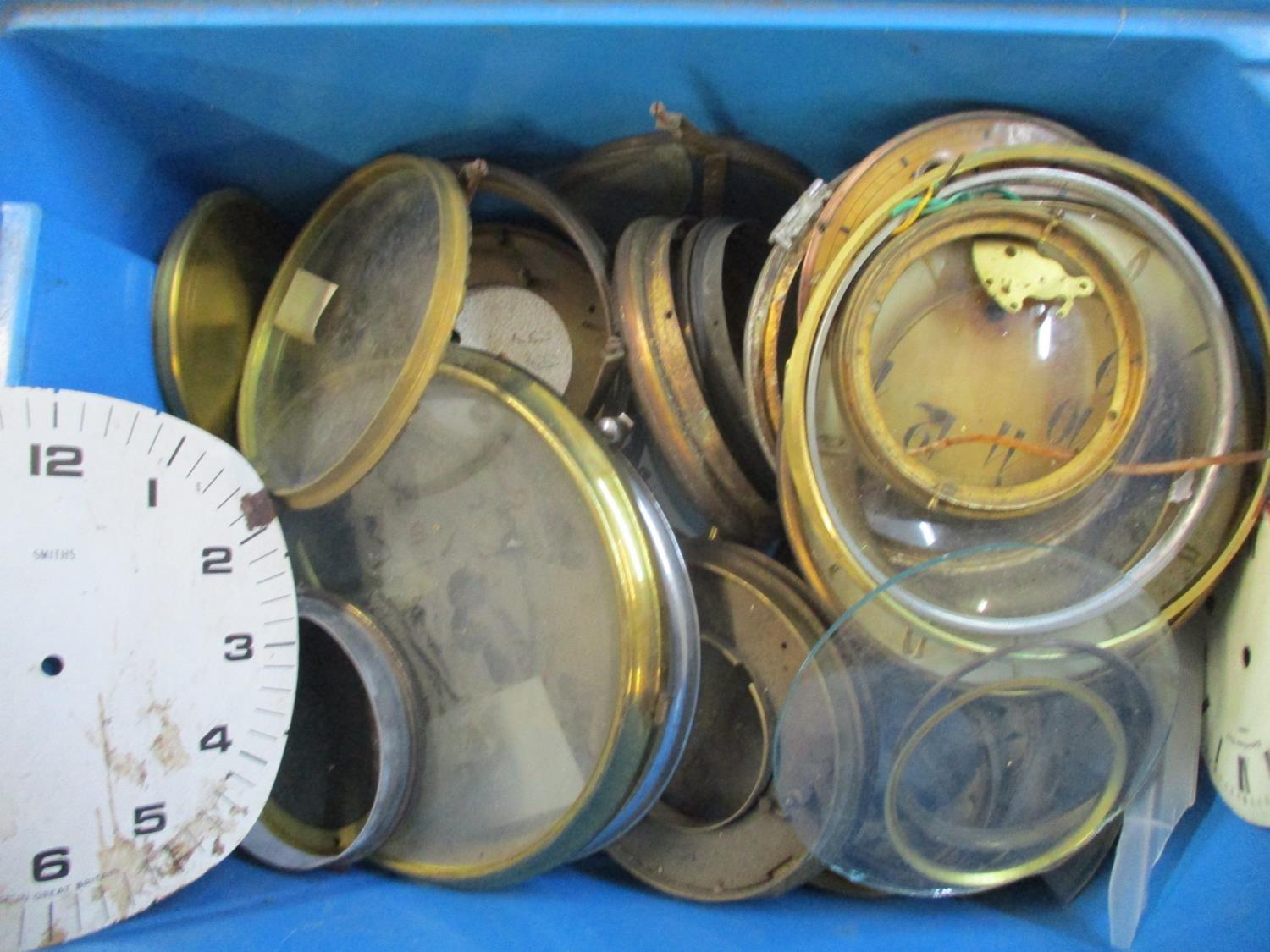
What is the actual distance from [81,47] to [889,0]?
70 centimetres

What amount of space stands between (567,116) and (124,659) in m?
0.64

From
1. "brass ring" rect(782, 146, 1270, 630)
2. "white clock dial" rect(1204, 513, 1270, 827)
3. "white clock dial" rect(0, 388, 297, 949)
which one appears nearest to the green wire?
"brass ring" rect(782, 146, 1270, 630)

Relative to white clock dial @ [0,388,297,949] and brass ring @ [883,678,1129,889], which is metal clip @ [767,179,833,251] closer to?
brass ring @ [883,678,1129,889]

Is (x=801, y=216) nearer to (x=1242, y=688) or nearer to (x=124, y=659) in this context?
(x=1242, y=688)

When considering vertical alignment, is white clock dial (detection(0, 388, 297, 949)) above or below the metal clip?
below

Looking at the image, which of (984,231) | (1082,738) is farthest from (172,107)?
(1082,738)

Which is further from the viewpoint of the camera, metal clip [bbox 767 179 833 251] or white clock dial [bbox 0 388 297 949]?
metal clip [bbox 767 179 833 251]

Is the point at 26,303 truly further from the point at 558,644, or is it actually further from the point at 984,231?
the point at 984,231

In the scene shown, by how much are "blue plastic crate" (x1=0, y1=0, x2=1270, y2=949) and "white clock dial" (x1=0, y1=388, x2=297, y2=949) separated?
6 centimetres

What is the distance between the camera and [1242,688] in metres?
0.78

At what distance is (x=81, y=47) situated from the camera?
842 millimetres

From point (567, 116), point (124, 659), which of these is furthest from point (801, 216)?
point (124, 659)

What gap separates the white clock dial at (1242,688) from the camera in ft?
2.43

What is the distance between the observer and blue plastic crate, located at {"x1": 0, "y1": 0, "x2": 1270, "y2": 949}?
30.5 inches
